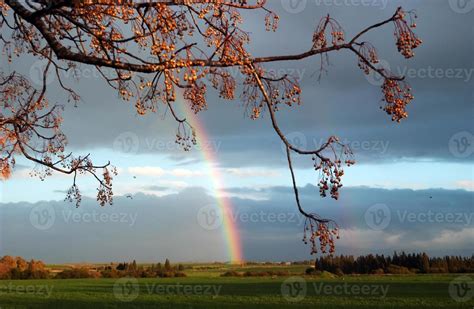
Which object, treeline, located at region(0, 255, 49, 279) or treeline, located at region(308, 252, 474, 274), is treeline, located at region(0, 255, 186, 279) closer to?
treeline, located at region(0, 255, 49, 279)

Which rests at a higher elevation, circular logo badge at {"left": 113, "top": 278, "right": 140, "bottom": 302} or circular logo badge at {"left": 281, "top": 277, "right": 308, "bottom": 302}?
circular logo badge at {"left": 281, "top": 277, "right": 308, "bottom": 302}

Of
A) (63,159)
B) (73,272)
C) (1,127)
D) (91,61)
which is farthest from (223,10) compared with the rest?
(73,272)

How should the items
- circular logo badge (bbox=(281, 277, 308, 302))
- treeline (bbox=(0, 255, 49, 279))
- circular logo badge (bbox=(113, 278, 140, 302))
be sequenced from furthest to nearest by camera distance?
treeline (bbox=(0, 255, 49, 279)) < circular logo badge (bbox=(113, 278, 140, 302)) < circular logo badge (bbox=(281, 277, 308, 302))

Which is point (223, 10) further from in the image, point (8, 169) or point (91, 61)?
point (8, 169)

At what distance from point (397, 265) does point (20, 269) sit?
78641mm

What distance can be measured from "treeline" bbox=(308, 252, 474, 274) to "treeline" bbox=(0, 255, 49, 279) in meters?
56.2

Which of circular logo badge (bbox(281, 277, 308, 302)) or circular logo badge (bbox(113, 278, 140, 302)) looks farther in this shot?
circular logo badge (bbox(113, 278, 140, 302))

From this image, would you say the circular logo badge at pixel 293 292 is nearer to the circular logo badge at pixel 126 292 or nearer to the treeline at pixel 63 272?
the circular logo badge at pixel 126 292

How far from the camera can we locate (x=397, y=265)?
119 m

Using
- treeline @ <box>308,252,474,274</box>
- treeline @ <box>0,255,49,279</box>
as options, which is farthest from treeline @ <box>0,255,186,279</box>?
Result: treeline @ <box>308,252,474,274</box>

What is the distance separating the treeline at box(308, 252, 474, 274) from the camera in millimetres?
109800

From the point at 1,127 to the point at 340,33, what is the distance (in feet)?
24.9

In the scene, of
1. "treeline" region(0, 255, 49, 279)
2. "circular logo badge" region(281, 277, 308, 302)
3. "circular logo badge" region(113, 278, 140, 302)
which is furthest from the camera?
"treeline" region(0, 255, 49, 279)

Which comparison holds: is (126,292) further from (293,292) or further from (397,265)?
(397,265)
